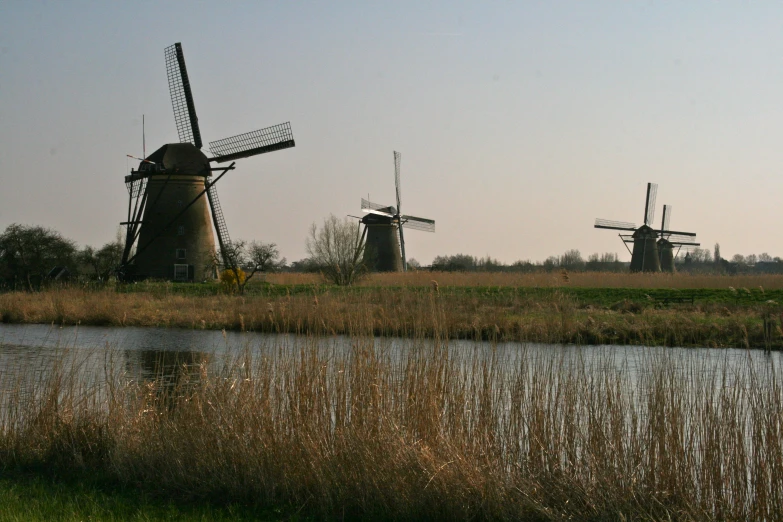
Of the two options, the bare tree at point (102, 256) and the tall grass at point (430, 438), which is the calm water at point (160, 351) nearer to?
the tall grass at point (430, 438)

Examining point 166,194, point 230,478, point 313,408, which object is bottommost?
point 230,478

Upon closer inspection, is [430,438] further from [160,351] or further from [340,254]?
[340,254]

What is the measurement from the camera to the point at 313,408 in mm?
5617

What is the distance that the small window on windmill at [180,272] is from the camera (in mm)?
27500

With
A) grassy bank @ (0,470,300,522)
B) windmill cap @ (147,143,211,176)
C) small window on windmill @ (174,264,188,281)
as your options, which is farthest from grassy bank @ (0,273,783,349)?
grassy bank @ (0,470,300,522)

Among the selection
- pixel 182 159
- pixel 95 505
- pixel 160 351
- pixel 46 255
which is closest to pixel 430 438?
pixel 95 505

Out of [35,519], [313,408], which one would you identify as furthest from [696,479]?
A: [35,519]

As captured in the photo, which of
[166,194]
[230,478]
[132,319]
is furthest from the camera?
[166,194]

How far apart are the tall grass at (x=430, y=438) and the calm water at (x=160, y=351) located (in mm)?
260

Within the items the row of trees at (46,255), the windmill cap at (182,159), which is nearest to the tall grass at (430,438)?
the windmill cap at (182,159)

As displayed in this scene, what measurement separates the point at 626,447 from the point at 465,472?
1085 mm

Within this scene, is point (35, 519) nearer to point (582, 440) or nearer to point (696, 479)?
point (582, 440)

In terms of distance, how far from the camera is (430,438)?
534 centimetres

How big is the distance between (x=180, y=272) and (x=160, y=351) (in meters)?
14.4
